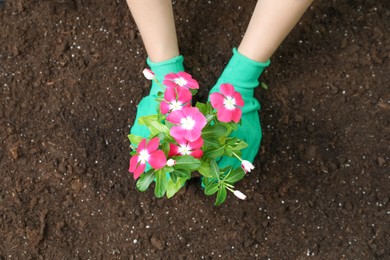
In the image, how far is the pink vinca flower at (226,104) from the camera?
105cm

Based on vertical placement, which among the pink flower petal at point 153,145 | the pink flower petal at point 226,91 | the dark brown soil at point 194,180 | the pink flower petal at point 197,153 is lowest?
the dark brown soil at point 194,180

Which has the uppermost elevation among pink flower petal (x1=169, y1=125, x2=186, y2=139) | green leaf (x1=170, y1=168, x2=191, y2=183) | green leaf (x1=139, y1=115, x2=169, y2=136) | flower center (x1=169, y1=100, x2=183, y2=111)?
flower center (x1=169, y1=100, x2=183, y2=111)

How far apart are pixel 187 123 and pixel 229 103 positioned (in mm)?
116

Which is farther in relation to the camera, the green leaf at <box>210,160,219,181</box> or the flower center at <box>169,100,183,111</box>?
the green leaf at <box>210,160,219,181</box>

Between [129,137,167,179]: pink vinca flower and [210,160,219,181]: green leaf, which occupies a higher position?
[129,137,167,179]: pink vinca flower

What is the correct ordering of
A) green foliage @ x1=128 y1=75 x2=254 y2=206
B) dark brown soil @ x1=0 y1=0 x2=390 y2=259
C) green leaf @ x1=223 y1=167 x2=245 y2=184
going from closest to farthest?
green foliage @ x1=128 y1=75 x2=254 y2=206 < green leaf @ x1=223 y1=167 x2=245 y2=184 < dark brown soil @ x1=0 y1=0 x2=390 y2=259

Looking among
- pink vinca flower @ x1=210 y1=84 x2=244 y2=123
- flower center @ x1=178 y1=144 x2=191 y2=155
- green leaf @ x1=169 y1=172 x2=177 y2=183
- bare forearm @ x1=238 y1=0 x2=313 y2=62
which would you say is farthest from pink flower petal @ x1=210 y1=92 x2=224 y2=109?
bare forearm @ x1=238 y1=0 x2=313 y2=62

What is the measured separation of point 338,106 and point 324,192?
0.30 metres

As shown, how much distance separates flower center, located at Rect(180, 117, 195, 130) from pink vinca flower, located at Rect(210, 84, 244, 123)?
0.07 metres

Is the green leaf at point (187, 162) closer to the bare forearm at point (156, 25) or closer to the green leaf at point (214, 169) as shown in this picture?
the green leaf at point (214, 169)

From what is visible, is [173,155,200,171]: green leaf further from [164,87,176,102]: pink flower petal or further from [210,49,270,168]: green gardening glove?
[210,49,270,168]: green gardening glove

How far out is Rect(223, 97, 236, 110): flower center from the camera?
1.07m

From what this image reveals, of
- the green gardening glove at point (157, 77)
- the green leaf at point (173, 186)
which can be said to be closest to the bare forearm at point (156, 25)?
the green gardening glove at point (157, 77)

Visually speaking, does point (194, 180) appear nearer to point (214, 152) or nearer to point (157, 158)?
point (214, 152)
